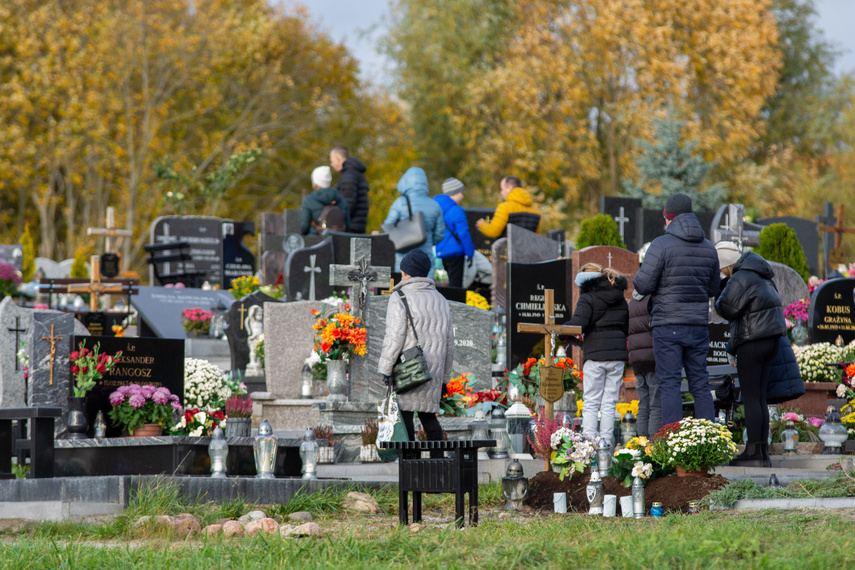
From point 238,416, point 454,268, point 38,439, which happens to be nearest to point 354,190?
point 454,268

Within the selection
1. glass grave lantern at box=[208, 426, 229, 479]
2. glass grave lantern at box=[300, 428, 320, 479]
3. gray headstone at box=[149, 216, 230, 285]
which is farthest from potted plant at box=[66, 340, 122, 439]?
gray headstone at box=[149, 216, 230, 285]

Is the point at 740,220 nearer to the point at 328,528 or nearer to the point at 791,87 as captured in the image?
the point at 328,528

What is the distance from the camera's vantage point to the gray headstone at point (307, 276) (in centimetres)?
1566

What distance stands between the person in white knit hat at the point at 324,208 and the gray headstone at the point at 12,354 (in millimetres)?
7670

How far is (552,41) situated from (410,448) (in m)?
27.8

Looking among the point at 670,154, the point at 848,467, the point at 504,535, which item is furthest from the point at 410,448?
the point at 670,154

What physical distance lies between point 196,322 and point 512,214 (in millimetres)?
5021

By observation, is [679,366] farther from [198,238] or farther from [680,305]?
[198,238]

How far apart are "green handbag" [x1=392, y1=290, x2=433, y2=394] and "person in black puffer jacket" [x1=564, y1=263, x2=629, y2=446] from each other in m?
1.91

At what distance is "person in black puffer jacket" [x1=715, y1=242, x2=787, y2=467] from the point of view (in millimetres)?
8516

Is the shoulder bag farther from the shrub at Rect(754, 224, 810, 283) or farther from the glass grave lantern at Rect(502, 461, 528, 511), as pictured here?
the glass grave lantern at Rect(502, 461, 528, 511)

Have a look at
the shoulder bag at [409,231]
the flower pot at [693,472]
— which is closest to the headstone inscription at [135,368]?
the flower pot at [693,472]

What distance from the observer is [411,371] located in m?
7.49

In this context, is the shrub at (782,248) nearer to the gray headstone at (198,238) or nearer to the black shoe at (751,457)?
the black shoe at (751,457)
